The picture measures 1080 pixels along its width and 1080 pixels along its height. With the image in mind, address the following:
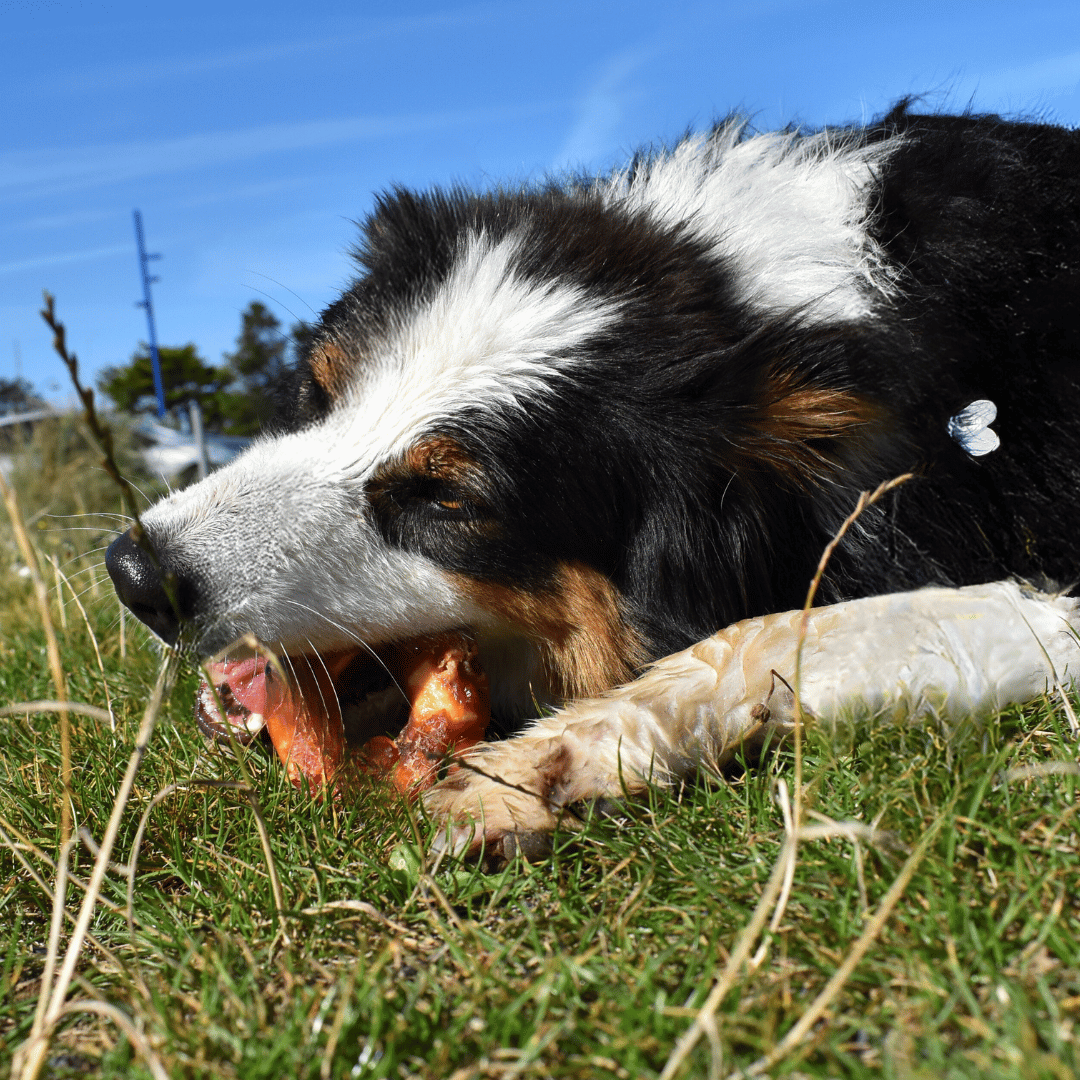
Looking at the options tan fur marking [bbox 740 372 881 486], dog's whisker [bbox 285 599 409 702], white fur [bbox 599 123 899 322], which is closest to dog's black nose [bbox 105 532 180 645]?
dog's whisker [bbox 285 599 409 702]

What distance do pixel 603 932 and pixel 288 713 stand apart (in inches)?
47.0

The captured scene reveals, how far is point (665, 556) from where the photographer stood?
8.53ft

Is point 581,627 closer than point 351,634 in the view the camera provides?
No

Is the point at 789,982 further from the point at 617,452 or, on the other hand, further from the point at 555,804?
the point at 617,452

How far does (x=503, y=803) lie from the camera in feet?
6.91

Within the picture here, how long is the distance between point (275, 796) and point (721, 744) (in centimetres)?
106

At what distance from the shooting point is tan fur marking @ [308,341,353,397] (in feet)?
9.18

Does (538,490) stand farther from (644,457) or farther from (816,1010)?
(816,1010)

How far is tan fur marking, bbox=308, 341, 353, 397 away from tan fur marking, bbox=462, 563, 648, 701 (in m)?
0.78

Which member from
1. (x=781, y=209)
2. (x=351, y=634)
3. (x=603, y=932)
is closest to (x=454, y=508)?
(x=351, y=634)

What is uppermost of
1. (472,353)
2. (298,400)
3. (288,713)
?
(298,400)

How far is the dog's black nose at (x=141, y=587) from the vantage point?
92.7 inches

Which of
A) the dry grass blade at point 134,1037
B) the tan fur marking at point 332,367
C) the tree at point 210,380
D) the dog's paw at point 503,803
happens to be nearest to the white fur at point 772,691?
the dog's paw at point 503,803

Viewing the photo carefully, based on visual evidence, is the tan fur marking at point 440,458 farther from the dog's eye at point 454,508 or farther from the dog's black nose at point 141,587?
the dog's black nose at point 141,587
